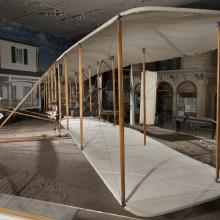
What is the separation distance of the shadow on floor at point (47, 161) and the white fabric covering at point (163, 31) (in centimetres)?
386

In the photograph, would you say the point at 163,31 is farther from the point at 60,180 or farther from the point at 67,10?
the point at 67,10

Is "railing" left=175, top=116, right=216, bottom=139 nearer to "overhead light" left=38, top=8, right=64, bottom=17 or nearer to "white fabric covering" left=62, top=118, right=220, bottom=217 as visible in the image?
"white fabric covering" left=62, top=118, right=220, bottom=217

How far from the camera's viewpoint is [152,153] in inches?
270

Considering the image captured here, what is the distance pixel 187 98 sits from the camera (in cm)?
2677

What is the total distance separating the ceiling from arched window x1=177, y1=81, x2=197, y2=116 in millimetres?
9749

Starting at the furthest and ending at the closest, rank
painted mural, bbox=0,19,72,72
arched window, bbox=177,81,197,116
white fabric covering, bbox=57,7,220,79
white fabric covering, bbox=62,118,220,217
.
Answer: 1. arched window, bbox=177,81,197,116
2. painted mural, bbox=0,19,72,72
3. white fabric covering, bbox=62,118,220,217
4. white fabric covering, bbox=57,7,220,79

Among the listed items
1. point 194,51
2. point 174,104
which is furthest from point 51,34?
point 194,51

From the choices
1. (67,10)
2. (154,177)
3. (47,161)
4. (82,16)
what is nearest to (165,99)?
(82,16)

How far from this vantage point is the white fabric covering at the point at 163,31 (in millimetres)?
3889

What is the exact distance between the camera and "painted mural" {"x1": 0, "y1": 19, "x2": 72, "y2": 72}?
70.5 ft

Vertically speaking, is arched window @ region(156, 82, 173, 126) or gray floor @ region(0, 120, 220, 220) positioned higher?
arched window @ region(156, 82, 173, 126)

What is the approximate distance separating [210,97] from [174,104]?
4.11 meters

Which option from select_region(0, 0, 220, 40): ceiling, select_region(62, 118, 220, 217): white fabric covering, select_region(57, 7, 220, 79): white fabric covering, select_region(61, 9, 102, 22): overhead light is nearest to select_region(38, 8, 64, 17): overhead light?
select_region(0, 0, 220, 40): ceiling

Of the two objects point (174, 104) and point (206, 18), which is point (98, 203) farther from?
point (174, 104)
